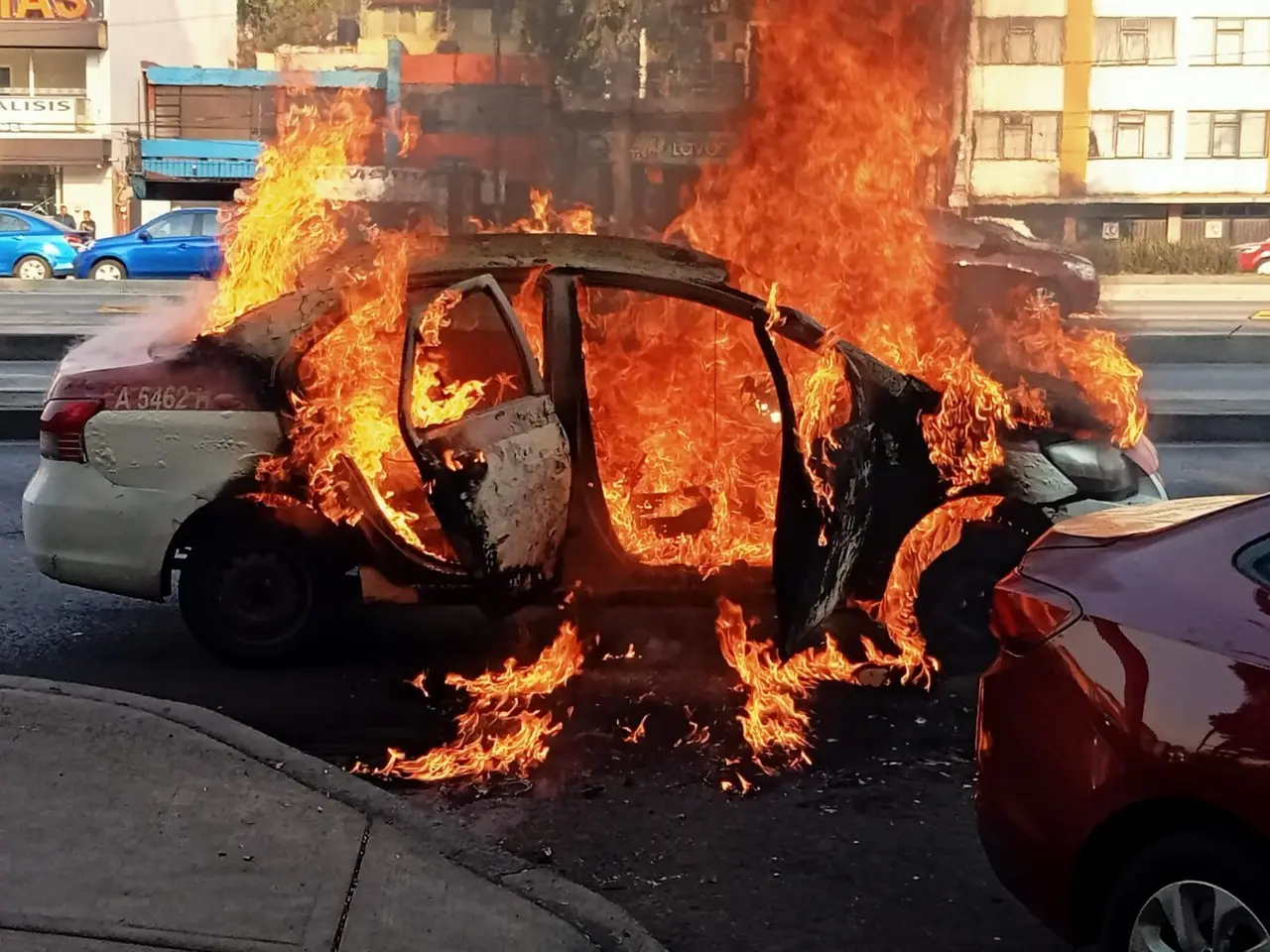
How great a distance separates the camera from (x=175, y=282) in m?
26.1

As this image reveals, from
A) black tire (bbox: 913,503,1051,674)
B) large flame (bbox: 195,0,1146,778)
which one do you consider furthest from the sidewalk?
black tire (bbox: 913,503,1051,674)

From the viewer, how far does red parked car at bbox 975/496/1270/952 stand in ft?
9.96

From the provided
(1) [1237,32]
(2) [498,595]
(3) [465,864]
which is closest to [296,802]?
(3) [465,864]

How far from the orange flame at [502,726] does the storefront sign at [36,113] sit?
42632 mm

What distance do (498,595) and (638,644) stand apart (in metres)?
1.09

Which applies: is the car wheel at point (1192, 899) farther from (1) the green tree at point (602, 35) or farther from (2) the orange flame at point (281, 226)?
(1) the green tree at point (602, 35)

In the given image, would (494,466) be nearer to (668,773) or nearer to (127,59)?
(668,773)

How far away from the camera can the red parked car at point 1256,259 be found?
34.1 metres

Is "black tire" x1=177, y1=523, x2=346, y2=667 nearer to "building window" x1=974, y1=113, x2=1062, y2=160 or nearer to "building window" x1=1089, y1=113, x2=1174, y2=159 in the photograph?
"building window" x1=974, y1=113, x2=1062, y2=160

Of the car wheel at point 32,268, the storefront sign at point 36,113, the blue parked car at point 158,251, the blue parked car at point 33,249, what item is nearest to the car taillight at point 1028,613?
the blue parked car at point 158,251

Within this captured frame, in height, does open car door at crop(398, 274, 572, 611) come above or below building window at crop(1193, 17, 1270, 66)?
below

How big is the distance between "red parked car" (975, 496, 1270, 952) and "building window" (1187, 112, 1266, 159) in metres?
43.1

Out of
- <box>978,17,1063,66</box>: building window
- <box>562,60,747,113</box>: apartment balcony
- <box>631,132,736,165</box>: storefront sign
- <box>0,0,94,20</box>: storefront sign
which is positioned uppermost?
<box>0,0,94,20</box>: storefront sign

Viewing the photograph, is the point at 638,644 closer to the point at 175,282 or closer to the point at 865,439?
the point at 865,439
